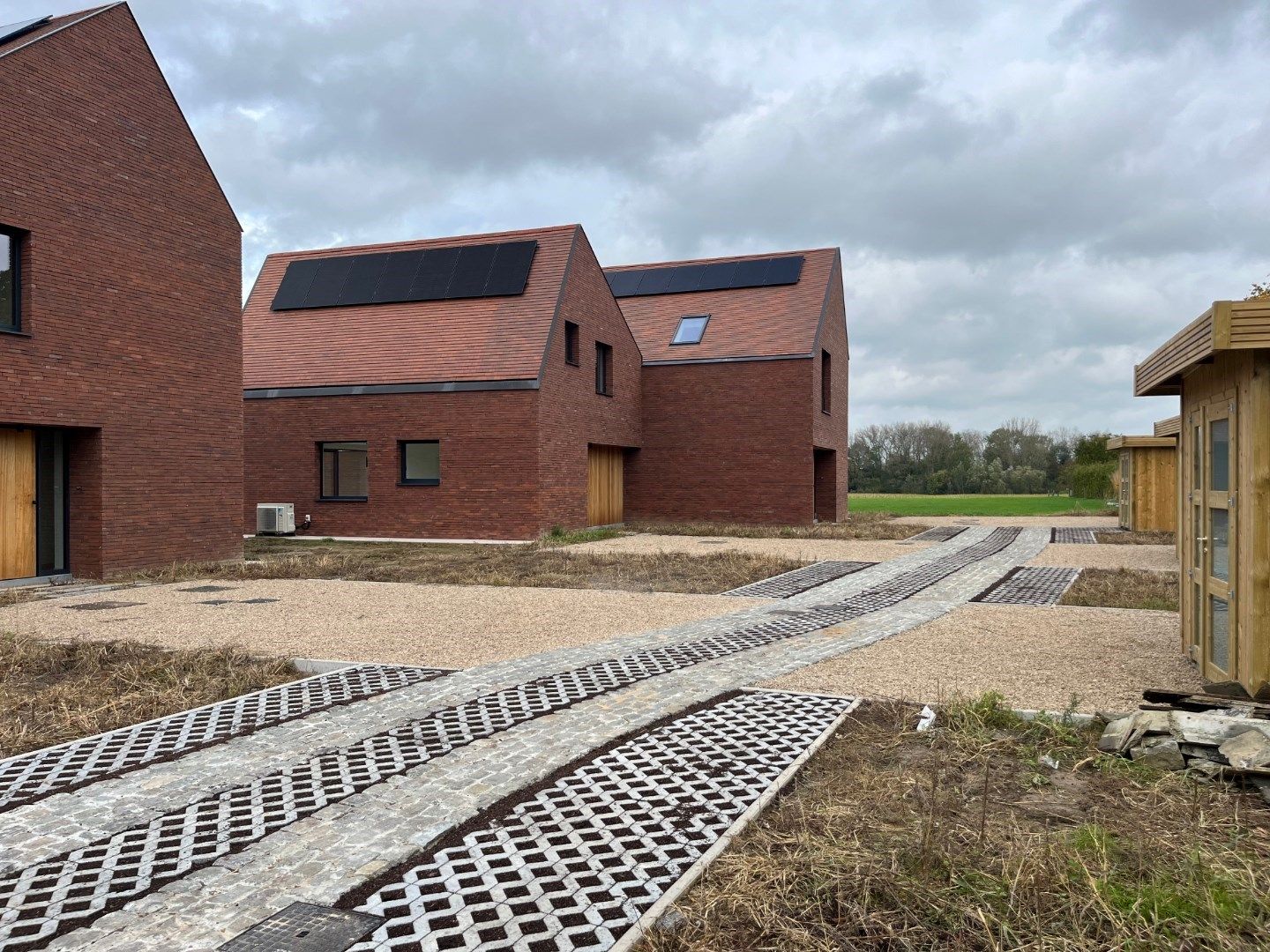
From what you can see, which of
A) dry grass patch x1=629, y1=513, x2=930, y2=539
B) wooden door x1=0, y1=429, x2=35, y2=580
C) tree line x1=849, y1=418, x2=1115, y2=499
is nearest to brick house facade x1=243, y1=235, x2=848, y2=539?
dry grass patch x1=629, y1=513, x2=930, y2=539

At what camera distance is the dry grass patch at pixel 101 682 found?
5207 millimetres

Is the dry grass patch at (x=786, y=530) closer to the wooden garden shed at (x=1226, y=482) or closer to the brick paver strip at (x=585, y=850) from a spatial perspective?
the wooden garden shed at (x=1226, y=482)

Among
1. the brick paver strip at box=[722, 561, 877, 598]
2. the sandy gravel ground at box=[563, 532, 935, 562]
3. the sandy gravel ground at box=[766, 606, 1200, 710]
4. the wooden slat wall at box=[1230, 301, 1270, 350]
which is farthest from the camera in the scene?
the sandy gravel ground at box=[563, 532, 935, 562]

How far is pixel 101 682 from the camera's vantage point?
6.16m

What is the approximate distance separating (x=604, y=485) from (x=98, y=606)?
550 inches

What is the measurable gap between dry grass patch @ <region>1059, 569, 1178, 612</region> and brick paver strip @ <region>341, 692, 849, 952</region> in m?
6.57

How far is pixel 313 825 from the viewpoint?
3.69 meters

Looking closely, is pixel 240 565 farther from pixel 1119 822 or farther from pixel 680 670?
pixel 1119 822

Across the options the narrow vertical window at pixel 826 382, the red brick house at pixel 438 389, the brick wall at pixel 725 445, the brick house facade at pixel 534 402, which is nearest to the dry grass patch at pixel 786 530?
the brick wall at pixel 725 445

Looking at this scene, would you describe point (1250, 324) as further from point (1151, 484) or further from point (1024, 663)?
point (1151, 484)

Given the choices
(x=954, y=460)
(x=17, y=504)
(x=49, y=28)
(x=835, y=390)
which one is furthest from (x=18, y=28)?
(x=954, y=460)

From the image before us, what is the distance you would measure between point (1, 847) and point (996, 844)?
361cm

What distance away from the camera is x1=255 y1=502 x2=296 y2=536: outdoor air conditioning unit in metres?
19.5

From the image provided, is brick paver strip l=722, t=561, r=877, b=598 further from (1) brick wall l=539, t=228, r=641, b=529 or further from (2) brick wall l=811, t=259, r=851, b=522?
(2) brick wall l=811, t=259, r=851, b=522
